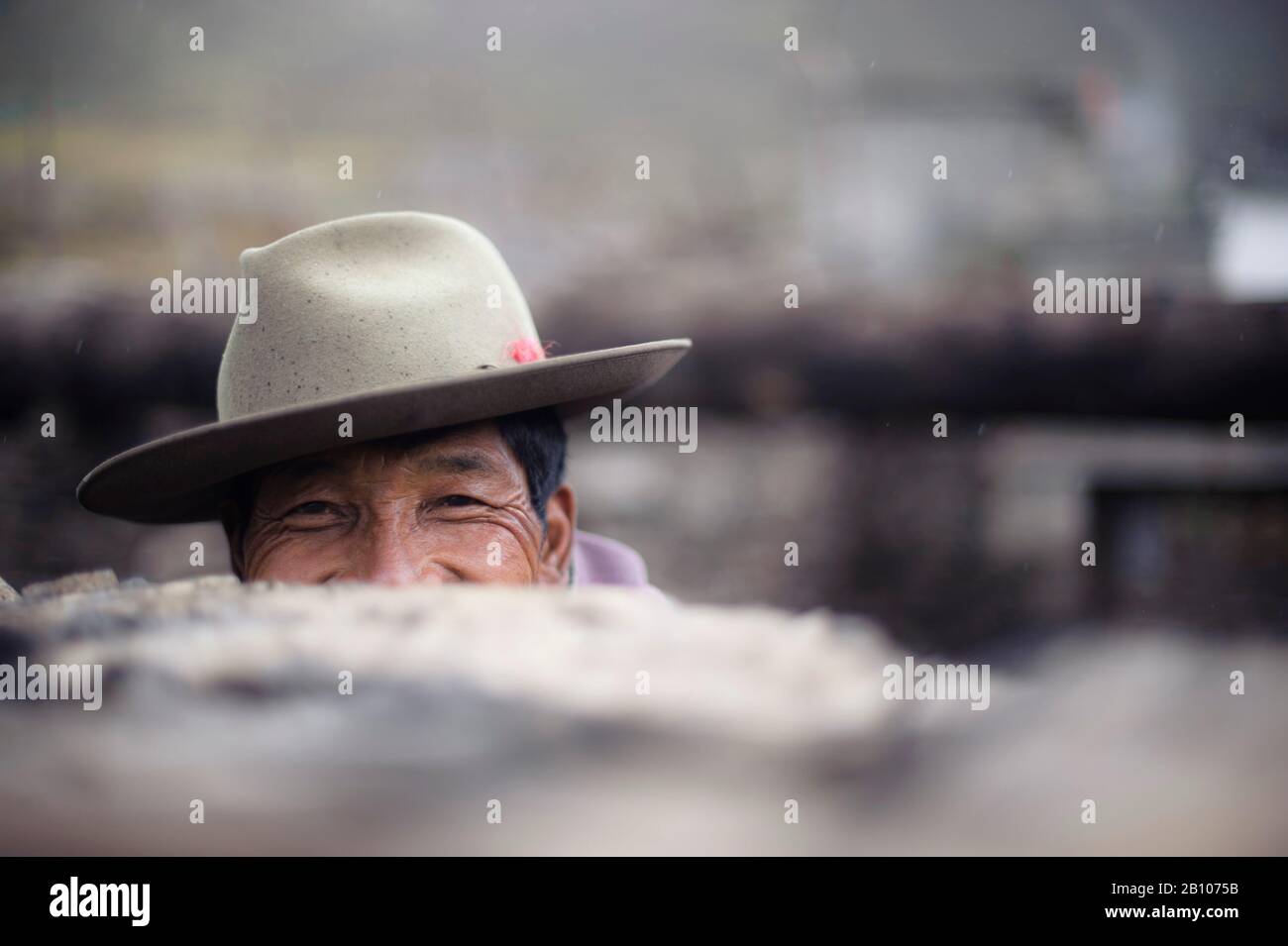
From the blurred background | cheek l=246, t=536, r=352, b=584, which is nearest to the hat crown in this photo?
cheek l=246, t=536, r=352, b=584

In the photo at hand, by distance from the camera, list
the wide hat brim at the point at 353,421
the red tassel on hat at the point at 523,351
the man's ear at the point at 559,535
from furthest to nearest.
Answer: the man's ear at the point at 559,535 → the red tassel on hat at the point at 523,351 → the wide hat brim at the point at 353,421

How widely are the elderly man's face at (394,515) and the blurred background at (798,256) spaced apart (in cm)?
153

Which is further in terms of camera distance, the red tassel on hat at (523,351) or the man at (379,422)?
the red tassel on hat at (523,351)

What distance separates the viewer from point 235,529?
69.9 inches

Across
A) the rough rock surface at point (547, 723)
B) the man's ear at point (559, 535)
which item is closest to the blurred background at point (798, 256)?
the man's ear at point (559, 535)

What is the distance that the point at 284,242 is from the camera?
66.9 inches

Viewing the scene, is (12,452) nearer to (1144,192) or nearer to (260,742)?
(260,742)

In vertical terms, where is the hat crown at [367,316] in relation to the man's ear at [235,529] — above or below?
above

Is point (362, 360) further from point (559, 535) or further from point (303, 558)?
point (559, 535)

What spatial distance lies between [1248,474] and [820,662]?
4352 mm

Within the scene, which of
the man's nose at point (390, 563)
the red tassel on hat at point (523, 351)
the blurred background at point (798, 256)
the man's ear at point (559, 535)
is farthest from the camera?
the blurred background at point (798, 256)

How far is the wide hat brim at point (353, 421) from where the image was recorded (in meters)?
1.40

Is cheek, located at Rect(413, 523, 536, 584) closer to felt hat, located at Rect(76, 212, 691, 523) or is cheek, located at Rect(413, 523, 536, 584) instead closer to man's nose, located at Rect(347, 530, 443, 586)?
man's nose, located at Rect(347, 530, 443, 586)

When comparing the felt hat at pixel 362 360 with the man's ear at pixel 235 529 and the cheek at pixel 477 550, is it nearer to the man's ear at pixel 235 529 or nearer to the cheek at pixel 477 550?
the man's ear at pixel 235 529
